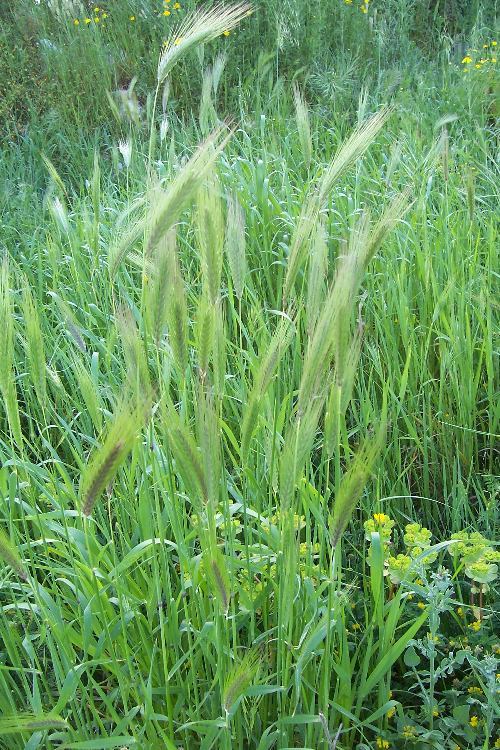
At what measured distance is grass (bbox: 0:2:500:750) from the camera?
108 cm

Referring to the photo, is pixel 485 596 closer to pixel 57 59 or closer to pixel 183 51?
pixel 183 51

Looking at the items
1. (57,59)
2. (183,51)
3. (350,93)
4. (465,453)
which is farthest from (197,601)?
(57,59)

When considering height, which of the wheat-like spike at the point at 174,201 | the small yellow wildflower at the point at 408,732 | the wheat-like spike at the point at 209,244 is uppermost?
the wheat-like spike at the point at 174,201

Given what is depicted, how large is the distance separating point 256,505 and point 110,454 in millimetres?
491

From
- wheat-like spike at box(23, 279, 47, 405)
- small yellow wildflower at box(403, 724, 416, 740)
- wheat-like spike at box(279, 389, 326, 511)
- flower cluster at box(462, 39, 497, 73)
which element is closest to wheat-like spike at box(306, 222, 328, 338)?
wheat-like spike at box(279, 389, 326, 511)

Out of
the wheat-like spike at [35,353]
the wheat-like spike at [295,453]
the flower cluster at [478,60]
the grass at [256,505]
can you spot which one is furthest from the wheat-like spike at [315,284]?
the flower cluster at [478,60]

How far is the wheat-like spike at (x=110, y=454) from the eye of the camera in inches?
38.7

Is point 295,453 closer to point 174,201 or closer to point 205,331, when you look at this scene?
point 205,331

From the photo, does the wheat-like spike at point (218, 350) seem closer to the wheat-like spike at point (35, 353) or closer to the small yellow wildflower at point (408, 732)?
the wheat-like spike at point (35, 353)

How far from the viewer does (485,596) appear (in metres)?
1.60

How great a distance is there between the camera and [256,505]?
1.42 metres

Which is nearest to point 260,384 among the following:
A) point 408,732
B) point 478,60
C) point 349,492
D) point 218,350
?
point 218,350

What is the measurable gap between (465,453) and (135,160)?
2103 millimetres

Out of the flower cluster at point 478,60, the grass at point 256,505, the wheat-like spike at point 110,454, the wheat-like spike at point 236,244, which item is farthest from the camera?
the flower cluster at point 478,60
